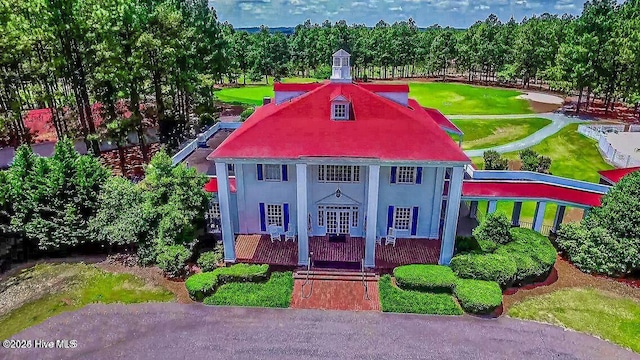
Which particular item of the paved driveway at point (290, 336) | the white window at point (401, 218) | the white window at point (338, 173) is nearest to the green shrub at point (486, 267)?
the paved driveway at point (290, 336)

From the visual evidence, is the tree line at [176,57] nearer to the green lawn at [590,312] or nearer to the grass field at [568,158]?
the grass field at [568,158]

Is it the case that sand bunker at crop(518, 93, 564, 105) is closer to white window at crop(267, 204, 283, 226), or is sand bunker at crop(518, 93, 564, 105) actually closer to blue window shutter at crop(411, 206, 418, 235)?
blue window shutter at crop(411, 206, 418, 235)

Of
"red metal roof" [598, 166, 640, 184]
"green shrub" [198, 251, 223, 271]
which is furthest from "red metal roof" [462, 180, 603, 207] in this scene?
"green shrub" [198, 251, 223, 271]

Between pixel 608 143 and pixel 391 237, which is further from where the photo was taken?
pixel 608 143

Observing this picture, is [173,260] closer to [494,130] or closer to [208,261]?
[208,261]

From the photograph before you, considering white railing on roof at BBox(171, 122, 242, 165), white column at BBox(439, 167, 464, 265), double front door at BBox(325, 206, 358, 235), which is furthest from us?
white railing on roof at BBox(171, 122, 242, 165)

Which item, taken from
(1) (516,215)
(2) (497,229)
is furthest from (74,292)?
(1) (516,215)
